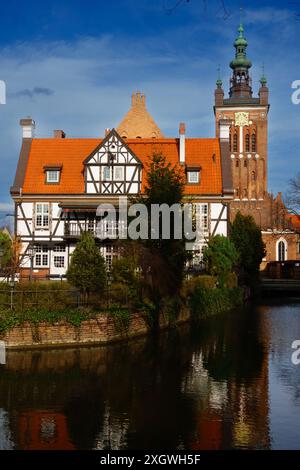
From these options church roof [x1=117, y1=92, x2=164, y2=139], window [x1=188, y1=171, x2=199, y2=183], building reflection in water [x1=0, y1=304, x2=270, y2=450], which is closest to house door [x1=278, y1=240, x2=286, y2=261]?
church roof [x1=117, y1=92, x2=164, y2=139]

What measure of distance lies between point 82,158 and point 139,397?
2880 cm

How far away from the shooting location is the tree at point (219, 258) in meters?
35.2

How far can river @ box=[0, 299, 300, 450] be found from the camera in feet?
37.6

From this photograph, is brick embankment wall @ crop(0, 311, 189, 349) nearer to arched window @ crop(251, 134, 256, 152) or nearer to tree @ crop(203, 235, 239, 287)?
tree @ crop(203, 235, 239, 287)

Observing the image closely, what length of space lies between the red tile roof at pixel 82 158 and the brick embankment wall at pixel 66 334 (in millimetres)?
18765

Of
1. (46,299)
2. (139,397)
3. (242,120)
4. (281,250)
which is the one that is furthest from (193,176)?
(242,120)

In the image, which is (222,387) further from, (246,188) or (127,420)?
(246,188)

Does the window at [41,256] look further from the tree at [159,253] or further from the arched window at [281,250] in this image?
the arched window at [281,250]

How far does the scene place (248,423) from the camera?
1244 cm

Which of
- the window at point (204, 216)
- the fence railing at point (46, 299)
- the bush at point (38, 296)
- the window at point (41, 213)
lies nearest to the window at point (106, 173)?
the window at point (41, 213)

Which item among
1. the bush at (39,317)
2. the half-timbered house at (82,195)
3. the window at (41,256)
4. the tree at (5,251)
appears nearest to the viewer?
the bush at (39,317)

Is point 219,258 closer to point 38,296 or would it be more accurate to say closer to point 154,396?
point 38,296

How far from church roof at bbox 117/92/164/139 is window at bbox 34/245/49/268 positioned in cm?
1697
